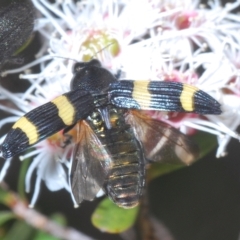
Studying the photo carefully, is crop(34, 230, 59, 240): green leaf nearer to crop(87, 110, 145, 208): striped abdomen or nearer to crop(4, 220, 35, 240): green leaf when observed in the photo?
crop(4, 220, 35, 240): green leaf

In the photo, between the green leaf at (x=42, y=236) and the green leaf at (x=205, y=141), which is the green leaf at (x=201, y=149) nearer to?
the green leaf at (x=205, y=141)

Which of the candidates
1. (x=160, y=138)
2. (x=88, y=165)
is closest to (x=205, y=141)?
(x=160, y=138)

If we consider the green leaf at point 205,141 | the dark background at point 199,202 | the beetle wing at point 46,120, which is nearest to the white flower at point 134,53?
the green leaf at point 205,141

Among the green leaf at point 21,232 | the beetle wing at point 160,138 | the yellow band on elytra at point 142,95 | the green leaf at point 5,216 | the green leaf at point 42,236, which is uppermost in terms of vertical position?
the yellow band on elytra at point 142,95

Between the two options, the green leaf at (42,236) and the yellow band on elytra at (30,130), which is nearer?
the yellow band on elytra at (30,130)

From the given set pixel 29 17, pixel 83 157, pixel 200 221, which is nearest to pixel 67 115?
pixel 83 157

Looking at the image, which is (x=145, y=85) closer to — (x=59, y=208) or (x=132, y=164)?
(x=132, y=164)
